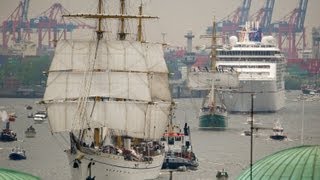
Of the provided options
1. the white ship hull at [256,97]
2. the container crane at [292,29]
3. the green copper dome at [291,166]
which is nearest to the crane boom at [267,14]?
the container crane at [292,29]

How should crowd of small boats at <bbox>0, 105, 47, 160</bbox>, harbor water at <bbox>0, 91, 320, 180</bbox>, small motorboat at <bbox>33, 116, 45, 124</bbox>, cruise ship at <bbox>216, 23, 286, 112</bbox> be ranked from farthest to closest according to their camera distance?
cruise ship at <bbox>216, 23, 286, 112</bbox>, small motorboat at <bbox>33, 116, 45, 124</bbox>, crowd of small boats at <bbox>0, 105, 47, 160</bbox>, harbor water at <bbox>0, 91, 320, 180</bbox>

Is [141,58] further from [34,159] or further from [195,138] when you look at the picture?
[195,138]

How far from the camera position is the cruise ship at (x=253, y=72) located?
91.3m

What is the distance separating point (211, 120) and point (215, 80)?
32.1 ft

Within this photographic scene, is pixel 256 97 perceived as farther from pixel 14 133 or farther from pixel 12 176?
pixel 12 176

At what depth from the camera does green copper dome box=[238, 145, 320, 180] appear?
2662cm

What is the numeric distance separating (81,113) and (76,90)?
165cm

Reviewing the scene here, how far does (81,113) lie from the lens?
46.9 m

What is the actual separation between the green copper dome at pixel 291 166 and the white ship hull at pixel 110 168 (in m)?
16.2

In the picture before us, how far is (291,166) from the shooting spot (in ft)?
88.5

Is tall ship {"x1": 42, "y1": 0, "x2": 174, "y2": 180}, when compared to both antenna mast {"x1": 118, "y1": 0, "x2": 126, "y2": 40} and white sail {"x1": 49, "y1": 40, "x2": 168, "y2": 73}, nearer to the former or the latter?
white sail {"x1": 49, "y1": 40, "x2": 168, "y2": 73}

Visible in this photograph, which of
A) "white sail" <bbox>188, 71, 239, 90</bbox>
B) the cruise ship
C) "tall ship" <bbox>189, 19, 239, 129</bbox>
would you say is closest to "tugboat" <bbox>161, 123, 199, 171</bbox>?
"tall ship" <bbox>189, 19, 239, 129</bbox>

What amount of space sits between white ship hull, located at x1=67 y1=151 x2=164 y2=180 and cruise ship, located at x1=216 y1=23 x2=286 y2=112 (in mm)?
43921

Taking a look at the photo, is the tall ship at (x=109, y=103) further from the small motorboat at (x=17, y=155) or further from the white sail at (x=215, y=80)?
the white sail at (x=215, y=80)
